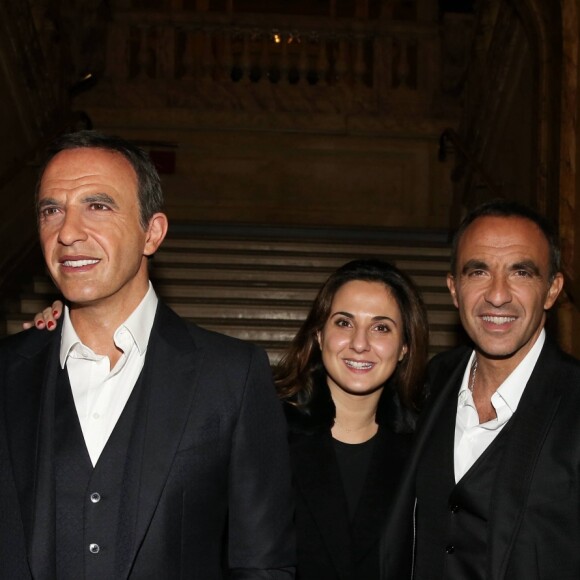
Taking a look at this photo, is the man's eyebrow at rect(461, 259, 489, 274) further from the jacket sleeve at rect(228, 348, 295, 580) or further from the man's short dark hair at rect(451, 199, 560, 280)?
the jacket sleeve at rect(228, 348, 295, 580)

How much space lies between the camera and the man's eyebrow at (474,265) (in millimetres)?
2678

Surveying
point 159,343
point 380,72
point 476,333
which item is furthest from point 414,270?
point 159,343

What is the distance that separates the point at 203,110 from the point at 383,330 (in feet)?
25.6

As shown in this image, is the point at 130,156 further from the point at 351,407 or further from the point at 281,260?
the point at 281,260

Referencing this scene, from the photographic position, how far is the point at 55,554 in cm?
193

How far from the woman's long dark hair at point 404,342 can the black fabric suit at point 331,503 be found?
132mm

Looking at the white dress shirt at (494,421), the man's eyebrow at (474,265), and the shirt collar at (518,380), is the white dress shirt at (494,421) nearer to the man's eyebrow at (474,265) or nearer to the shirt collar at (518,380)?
the shirt collar at (518,380)

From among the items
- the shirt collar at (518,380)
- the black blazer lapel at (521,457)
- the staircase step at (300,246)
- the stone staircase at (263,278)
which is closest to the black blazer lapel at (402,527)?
the shirt collar at (518,380)

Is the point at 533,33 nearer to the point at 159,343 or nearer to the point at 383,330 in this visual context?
the point at 383,330

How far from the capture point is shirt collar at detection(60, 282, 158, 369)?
2150 millimetres

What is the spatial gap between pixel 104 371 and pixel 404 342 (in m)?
1.37

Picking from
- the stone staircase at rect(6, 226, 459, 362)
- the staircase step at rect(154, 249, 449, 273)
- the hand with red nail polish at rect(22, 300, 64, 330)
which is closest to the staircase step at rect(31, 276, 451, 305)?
the stone staircase at rect(6, 226, 459, 362)

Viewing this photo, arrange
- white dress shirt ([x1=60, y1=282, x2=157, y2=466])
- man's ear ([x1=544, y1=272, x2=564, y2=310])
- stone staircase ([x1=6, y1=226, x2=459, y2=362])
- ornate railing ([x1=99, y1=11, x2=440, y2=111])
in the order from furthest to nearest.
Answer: ornate railing ([x1=99, y1=11, x2=440, y2=111]), stone staircase ([x1=6, y1=226, x2=459, y2=362]), man's ear ([x1=544, y1=272, x2=564, y2=310]), white dress shirt ([x1=60, y1=282, x2=157, y2=466])

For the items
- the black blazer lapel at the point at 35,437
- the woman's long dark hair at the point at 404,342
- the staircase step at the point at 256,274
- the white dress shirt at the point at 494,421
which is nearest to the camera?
the black blazer lapel at the point at 35,437
